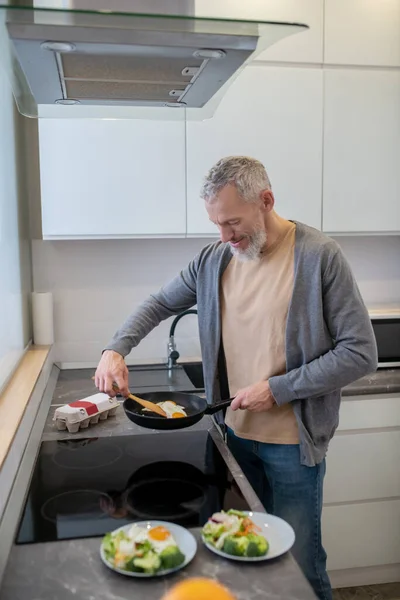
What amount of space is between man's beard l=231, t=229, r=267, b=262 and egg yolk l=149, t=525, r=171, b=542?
787 millimetres

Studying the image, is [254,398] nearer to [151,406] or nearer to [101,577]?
[151,406]

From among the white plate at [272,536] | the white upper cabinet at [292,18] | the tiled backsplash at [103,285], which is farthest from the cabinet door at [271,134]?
the white plate at [272,536]

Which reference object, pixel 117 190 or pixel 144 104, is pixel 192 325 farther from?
pixel 144 104

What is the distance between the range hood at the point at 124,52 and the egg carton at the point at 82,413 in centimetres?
82

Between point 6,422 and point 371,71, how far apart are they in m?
1.90

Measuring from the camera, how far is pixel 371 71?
2.32 meters

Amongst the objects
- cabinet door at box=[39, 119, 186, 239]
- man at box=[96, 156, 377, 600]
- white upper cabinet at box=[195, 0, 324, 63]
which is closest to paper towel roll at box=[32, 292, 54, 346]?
cabinet door at box=[39, 119, 186, 239]

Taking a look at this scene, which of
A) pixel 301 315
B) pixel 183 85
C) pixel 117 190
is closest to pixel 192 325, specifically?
pixel 117 190

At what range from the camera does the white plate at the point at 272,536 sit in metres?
0.95

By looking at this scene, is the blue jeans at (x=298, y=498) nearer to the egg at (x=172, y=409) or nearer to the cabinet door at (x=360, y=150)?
the egg at (x=172, y=409)

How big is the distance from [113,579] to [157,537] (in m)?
0.10

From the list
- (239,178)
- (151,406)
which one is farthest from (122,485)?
(239,178)

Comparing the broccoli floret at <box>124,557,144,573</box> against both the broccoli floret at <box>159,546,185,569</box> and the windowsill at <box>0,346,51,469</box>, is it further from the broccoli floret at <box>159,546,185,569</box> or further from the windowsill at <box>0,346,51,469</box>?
the windowsill at <box>0,346,51,469</box>

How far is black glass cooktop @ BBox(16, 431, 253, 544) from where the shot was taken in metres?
1.12
